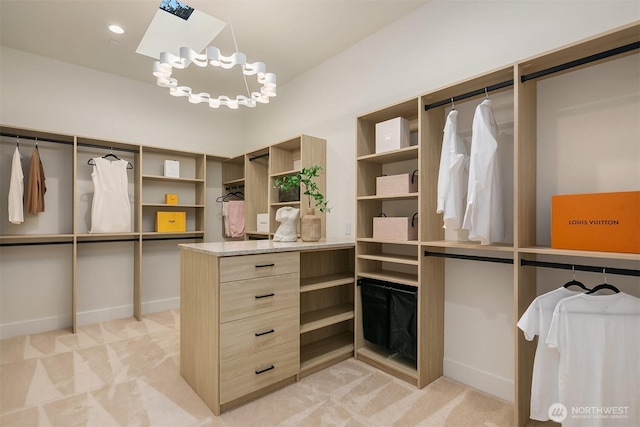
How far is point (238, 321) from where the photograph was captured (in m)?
1.99

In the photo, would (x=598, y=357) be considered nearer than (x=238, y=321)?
Yes

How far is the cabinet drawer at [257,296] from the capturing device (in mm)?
1938

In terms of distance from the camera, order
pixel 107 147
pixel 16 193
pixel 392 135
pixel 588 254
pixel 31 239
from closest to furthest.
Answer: pixel 588 254 → pixel 392 135 → pixel 16 193 → pixel 31 239 → pixel 107 147

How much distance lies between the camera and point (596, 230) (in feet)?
5.03

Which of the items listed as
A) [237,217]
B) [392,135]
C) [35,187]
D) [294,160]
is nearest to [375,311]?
[392,135]

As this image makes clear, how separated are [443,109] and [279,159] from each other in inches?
79.8

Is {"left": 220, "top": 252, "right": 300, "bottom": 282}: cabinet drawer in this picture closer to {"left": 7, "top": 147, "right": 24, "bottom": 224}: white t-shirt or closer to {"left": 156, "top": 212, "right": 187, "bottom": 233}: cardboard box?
{"left": 156, "top": 212, "right": 187, "bottom": 233}: cardboard box

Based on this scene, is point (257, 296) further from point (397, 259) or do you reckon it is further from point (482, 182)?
point (482, 182)

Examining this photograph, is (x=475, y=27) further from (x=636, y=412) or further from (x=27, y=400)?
(x=27, y=400)

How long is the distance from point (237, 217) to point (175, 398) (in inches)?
99.5

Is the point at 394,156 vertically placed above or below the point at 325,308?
above

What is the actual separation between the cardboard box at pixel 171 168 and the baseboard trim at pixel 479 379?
372 centimetres

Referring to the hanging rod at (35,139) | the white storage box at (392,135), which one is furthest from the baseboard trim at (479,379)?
the hanging rod at (35,139)

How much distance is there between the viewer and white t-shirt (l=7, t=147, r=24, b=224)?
3021 millimetres
